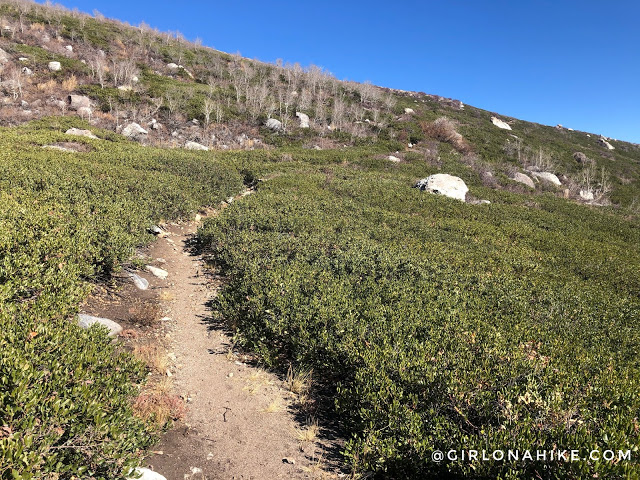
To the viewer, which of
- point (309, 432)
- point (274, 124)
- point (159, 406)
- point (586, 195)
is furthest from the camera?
point (274, 124)

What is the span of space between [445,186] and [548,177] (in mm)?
25937

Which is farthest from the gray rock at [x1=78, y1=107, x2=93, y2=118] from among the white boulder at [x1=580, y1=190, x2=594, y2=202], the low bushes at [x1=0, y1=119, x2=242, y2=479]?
the white boulder at [x1=580, y1=190, x2=594, y2=202]

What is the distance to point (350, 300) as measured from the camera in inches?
318

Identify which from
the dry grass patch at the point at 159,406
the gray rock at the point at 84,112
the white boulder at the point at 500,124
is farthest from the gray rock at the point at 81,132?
the white boulder at the point at 500,124

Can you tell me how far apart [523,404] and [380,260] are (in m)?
6.71

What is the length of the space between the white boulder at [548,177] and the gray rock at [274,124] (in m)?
34.6

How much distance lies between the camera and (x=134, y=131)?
1384 inches

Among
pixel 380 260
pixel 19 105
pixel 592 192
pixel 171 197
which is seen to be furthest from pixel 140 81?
pixel 592 192

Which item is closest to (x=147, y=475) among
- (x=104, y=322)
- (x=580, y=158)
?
(x=104, y=322)

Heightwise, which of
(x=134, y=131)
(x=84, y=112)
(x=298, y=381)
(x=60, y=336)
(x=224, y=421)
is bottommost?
(x=224, y=421)

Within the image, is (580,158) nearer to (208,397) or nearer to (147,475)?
(208,397)

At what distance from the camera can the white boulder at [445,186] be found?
25500 mm

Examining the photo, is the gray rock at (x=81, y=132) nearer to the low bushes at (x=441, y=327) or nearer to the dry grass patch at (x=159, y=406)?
the low bushes at (x=441, y=327)

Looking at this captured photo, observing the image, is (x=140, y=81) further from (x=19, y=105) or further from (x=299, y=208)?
(x=299, y=208)
